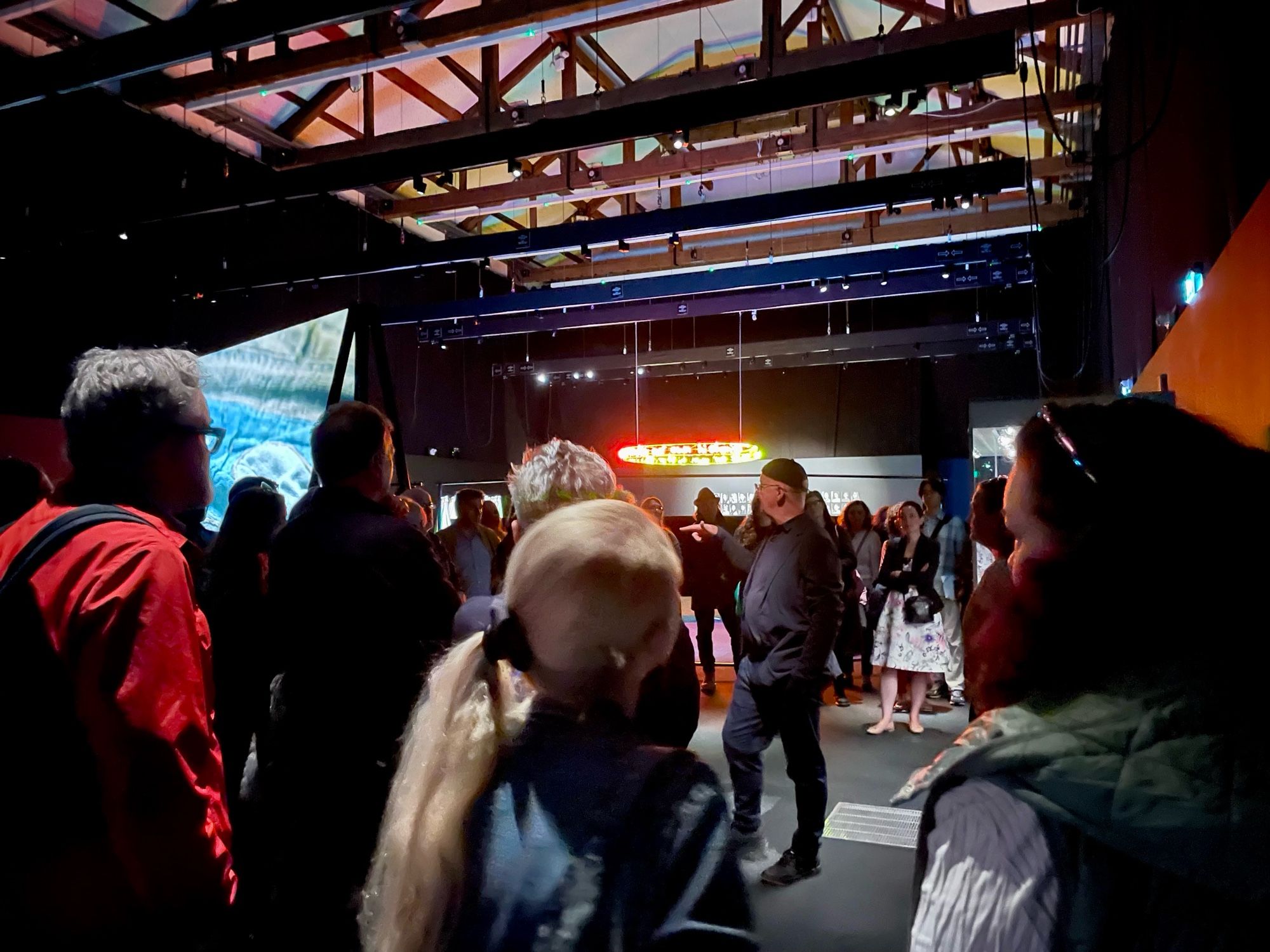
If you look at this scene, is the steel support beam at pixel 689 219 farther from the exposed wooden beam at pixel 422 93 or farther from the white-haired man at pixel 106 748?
the white-haired man at pixel 106 748

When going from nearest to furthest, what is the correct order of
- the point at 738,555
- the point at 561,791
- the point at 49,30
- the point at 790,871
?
the point at 561,791 < the point at 790,871 < the point at 738,555 < the point at 49,30

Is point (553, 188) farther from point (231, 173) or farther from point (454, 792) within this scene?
point (454, 792)

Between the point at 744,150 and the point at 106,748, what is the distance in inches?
332

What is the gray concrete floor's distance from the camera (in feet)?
10.1

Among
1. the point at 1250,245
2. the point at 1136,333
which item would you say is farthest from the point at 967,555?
the point at 1250,245

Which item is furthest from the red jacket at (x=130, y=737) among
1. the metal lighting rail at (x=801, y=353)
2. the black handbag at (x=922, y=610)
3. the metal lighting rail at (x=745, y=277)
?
the metal lighting rail at (x=801, y=353)

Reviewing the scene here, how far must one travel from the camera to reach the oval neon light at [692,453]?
40.7 feet

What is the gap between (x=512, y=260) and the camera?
512 inches

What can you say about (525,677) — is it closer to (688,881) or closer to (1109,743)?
(688,881)

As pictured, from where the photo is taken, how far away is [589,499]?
6.80 ft

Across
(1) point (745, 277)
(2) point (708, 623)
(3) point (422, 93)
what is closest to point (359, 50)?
(3) point (422, 93)

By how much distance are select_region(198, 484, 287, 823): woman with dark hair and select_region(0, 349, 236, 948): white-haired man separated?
1.07 m

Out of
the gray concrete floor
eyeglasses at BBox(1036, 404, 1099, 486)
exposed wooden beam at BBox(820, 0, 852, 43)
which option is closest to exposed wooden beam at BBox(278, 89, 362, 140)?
exposed wooden beam at BBox(820, 0, 852, 43)

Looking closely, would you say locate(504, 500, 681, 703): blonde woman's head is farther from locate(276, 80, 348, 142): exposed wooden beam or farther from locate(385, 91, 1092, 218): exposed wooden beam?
locate(276, 80, 348, 142): exposed wooden beam
